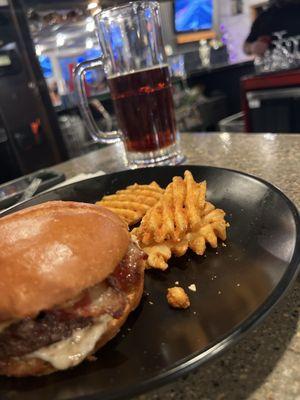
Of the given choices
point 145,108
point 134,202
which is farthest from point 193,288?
point 145,108

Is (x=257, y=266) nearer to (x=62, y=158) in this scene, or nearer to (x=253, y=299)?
(x=253, y=299)

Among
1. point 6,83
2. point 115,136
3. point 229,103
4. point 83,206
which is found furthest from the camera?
point 229,103

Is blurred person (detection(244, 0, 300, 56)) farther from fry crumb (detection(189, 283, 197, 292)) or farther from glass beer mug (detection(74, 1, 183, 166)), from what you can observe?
fry crumb (detection(189, 283, 197, 292))

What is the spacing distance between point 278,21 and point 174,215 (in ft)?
15.2

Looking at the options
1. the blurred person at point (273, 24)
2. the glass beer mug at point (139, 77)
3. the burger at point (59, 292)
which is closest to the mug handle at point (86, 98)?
the glass beer mug at point (139, 77)

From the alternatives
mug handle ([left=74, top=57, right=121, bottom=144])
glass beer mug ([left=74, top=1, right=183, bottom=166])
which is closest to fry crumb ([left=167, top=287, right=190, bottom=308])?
glass beer mug ([left=74, top=1, right=183, bottom=166])

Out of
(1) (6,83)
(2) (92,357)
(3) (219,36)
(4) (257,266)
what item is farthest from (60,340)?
(3) (219,36)

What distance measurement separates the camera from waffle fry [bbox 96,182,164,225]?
37.8 inches

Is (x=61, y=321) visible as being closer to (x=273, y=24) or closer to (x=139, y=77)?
(x=139, y=77)

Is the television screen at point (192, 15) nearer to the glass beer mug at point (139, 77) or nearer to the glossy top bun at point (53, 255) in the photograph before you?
the glass beer mug at point (139, 77)

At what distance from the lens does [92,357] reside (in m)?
0.56

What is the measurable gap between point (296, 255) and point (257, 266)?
0.08 metres

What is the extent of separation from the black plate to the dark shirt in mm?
4419

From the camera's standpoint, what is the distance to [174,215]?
33.8 inches
